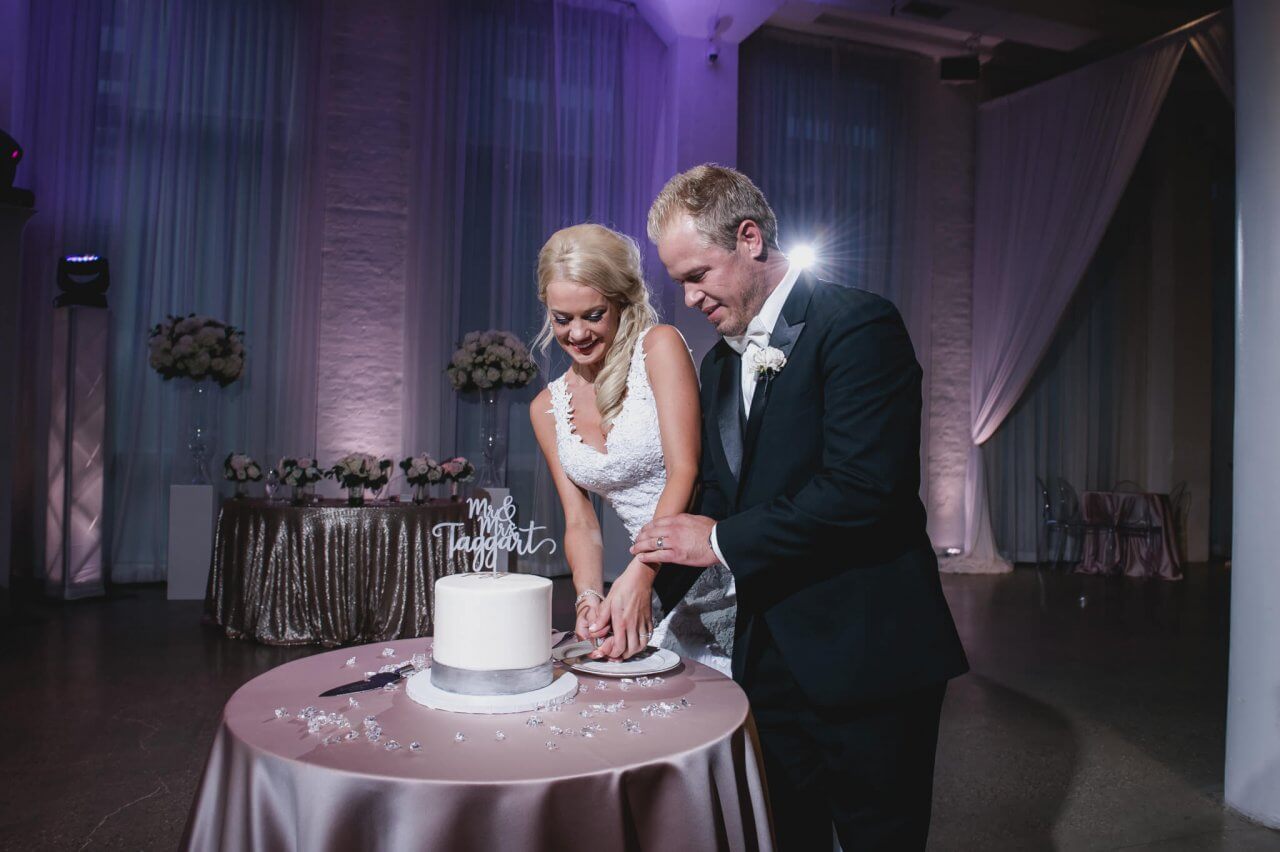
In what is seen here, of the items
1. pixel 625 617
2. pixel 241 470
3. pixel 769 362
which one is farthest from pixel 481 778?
pixel 241 470

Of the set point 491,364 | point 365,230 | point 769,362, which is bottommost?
point 769,362

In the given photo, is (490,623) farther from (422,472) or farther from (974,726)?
(422,472)

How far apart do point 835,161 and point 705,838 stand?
8.52 m

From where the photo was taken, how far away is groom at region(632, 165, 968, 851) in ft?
5.02

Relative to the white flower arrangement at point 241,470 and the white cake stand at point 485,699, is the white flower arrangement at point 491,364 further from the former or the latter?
the white cake stand at point 485,699

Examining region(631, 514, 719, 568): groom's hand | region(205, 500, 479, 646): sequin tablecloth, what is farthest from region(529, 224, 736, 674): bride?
region(205, 500, 479, 646): sequin tablecloth

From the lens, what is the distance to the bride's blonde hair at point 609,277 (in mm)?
2090

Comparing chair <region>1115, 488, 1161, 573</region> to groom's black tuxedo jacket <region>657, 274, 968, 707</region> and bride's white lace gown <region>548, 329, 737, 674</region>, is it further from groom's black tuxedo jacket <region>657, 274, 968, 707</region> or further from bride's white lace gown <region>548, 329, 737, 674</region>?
groom's black tuxedo jacket <region>657, 274, 968, 707</region>

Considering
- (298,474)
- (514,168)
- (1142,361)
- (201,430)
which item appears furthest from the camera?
(1142,361)

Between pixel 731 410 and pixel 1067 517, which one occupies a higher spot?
pixel 731 410

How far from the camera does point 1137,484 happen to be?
31.7 feet

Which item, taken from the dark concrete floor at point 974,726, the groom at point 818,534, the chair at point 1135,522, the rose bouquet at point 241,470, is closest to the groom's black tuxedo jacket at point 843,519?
the groom at point 818,534

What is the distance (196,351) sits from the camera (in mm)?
6168

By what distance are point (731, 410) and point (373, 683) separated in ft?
2.80
